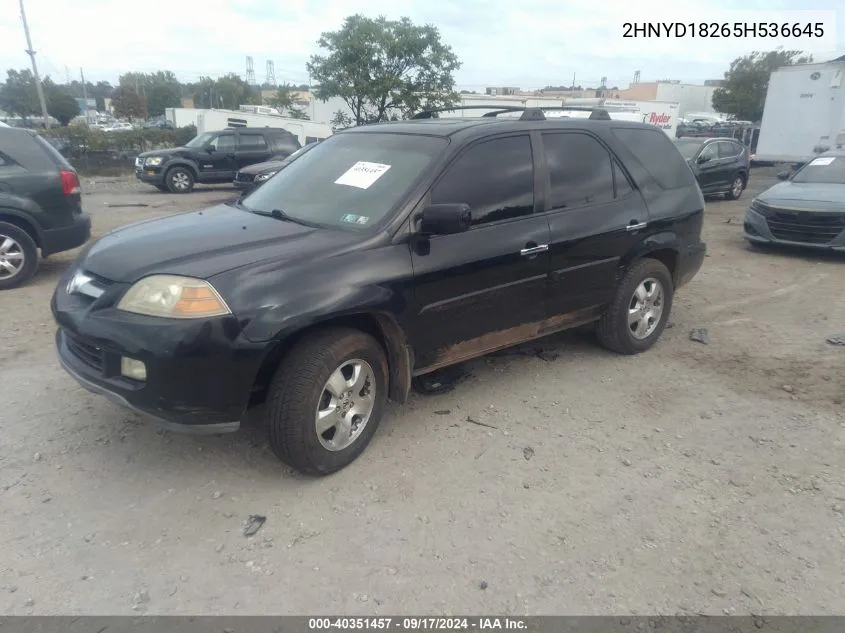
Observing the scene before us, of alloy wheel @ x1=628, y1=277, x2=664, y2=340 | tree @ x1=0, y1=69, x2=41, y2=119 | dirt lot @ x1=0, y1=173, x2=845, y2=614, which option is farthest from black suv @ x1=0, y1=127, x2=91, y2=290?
tree @ x1=0, y1=69, x2=41, y2=119

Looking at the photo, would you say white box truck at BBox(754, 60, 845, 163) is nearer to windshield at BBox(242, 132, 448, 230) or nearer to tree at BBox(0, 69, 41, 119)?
windshield at BBox(242, 132, 448, 230)

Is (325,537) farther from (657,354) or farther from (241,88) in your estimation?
(241,88)

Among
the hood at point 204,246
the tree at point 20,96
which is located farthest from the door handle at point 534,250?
the tree at point 20,96

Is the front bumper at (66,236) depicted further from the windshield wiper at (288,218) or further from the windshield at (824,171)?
the windshield at (824,171)

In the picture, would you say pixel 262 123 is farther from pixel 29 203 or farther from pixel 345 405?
pixel 345 405

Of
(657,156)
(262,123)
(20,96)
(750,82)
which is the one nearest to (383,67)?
(262,123)

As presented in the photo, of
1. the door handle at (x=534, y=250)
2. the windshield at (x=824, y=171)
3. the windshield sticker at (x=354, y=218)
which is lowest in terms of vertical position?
the windshield at (x=824, y=171)

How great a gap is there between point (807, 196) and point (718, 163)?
21.2 ft

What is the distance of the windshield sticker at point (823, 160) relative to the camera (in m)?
9.41

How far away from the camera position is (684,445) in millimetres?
3674

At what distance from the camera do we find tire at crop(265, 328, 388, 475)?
301cm

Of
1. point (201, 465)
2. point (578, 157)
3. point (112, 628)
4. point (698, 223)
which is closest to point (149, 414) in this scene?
point (201, 465)

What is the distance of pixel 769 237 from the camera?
8.82m

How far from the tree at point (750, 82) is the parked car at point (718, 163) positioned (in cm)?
2695
